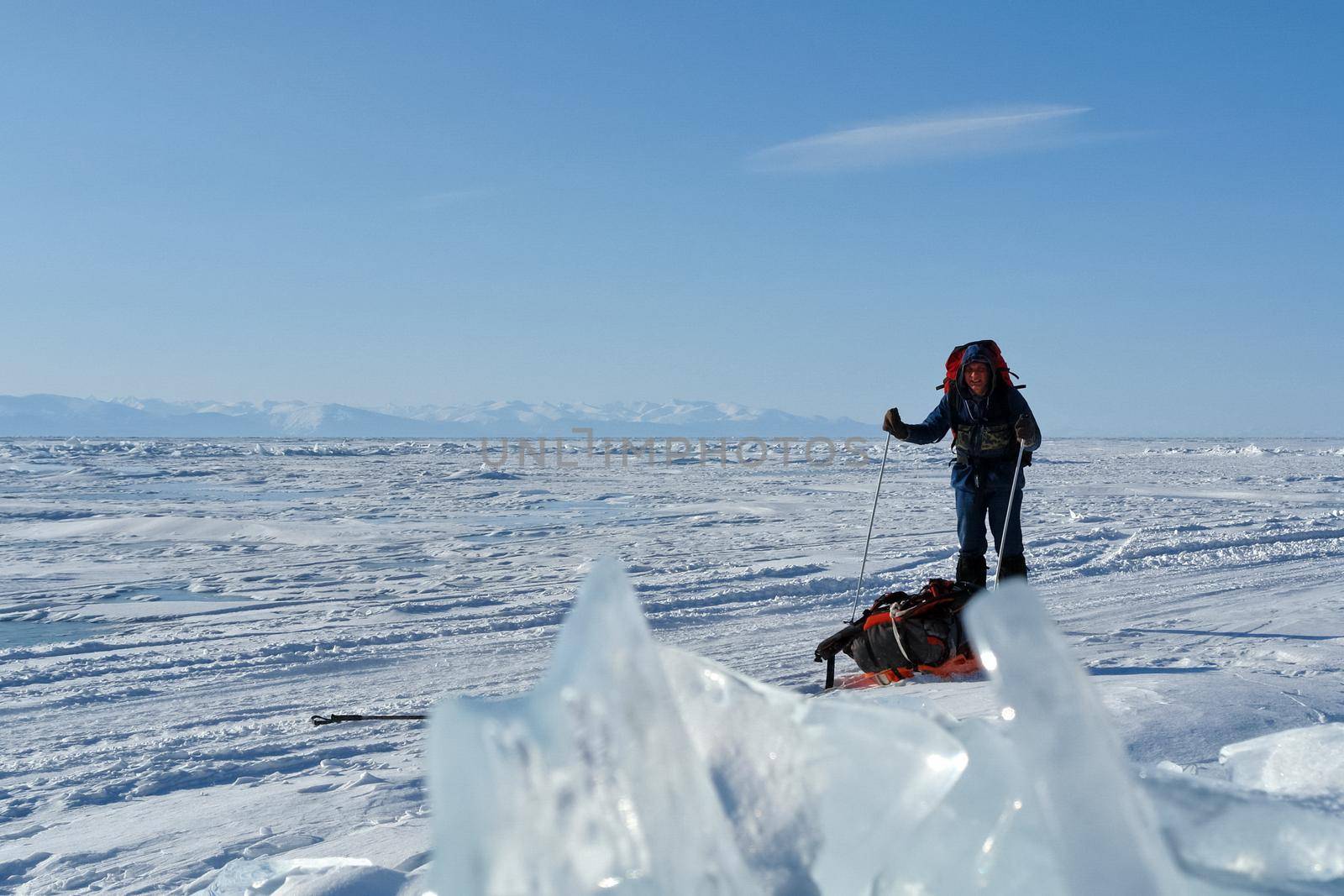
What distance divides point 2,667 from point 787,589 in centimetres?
540

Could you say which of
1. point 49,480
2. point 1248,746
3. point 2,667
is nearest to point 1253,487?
point 1248,746

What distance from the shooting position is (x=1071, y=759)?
88cm

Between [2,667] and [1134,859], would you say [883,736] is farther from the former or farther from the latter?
[2,667]

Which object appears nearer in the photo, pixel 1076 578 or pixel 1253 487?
pixel 1076 578

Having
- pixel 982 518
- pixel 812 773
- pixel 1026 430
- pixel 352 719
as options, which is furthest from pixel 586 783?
pixel 982 518

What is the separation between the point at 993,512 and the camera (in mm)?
5496

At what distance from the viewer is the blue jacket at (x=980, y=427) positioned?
532 centimetres

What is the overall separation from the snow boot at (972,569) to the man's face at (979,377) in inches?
38.9

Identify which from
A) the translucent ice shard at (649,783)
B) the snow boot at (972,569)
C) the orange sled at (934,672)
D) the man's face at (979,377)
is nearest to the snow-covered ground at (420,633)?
the orange sled at (934,672)

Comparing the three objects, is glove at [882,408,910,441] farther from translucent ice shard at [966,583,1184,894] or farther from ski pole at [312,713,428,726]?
translucent ice shard at [966,583,1184,894]

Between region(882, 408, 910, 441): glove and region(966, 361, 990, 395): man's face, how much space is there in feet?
1.48

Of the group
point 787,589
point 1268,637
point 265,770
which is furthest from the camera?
point 787,589

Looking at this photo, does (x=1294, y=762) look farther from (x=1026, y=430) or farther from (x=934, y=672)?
(x=1026, y=430)

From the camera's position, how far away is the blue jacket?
5.32 m
